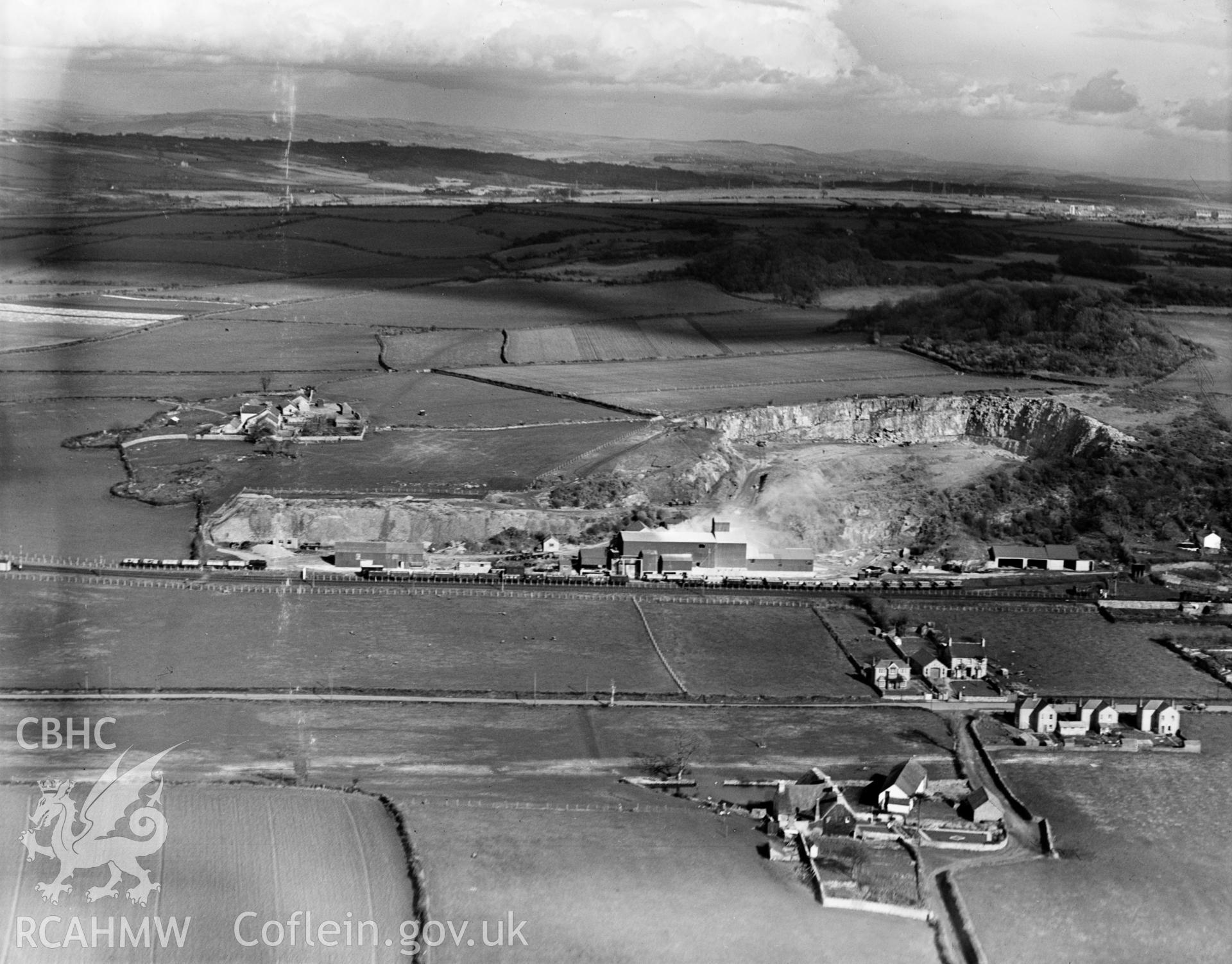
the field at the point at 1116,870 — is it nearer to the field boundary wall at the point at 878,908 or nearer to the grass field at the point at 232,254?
the field boundary wall at the point at 878,908

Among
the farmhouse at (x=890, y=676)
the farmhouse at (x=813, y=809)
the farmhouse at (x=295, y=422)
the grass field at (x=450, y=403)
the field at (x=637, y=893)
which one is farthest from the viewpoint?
the grass field at (x=450, y=403)

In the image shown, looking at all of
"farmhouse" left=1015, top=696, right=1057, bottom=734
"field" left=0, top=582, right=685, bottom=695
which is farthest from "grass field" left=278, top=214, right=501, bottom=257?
"farmhouse" left=1015, top=696, right=1057, bottom=734

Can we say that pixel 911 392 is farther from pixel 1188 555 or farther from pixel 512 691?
pixel 512 691

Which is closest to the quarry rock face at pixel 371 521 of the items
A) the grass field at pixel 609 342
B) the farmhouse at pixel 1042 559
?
the farmhouse at pixel 1042 559

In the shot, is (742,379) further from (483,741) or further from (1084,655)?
(483,741)

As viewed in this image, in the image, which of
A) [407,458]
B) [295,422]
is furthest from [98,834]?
[295,422]

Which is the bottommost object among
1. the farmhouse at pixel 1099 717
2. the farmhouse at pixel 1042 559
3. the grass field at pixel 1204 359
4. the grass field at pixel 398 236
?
the grass field at pixel 398 236
